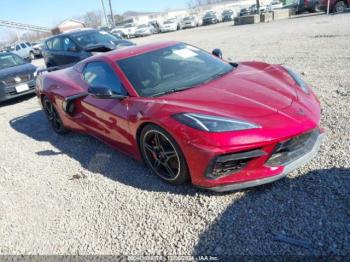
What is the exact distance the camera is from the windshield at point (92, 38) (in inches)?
375

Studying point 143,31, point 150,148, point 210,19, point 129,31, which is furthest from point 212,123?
point 210,19

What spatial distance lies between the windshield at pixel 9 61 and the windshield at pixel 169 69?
7.65 metres

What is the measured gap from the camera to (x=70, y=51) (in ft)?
31.5

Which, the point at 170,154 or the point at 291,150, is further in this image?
the point at 170,154

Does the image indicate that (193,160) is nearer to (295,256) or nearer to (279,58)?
(295,256)

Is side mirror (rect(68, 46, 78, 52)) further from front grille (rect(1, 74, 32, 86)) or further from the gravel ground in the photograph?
the gravel ground

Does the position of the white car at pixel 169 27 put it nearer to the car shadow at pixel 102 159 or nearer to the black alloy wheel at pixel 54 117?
the car shadow at pixel 102 159

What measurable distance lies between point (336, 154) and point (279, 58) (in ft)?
19.6

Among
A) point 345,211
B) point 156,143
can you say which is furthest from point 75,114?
point 345,211

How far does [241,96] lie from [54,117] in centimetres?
359

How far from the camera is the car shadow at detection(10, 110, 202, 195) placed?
11.1 feet

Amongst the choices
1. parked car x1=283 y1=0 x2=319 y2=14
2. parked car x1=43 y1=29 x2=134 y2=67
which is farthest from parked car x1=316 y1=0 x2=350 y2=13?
parked car x1=43 y1=29 x2=134 y2=67

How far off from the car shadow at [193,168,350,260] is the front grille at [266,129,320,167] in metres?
0.32

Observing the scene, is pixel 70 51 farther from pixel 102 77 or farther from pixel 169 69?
pixel 169 69
